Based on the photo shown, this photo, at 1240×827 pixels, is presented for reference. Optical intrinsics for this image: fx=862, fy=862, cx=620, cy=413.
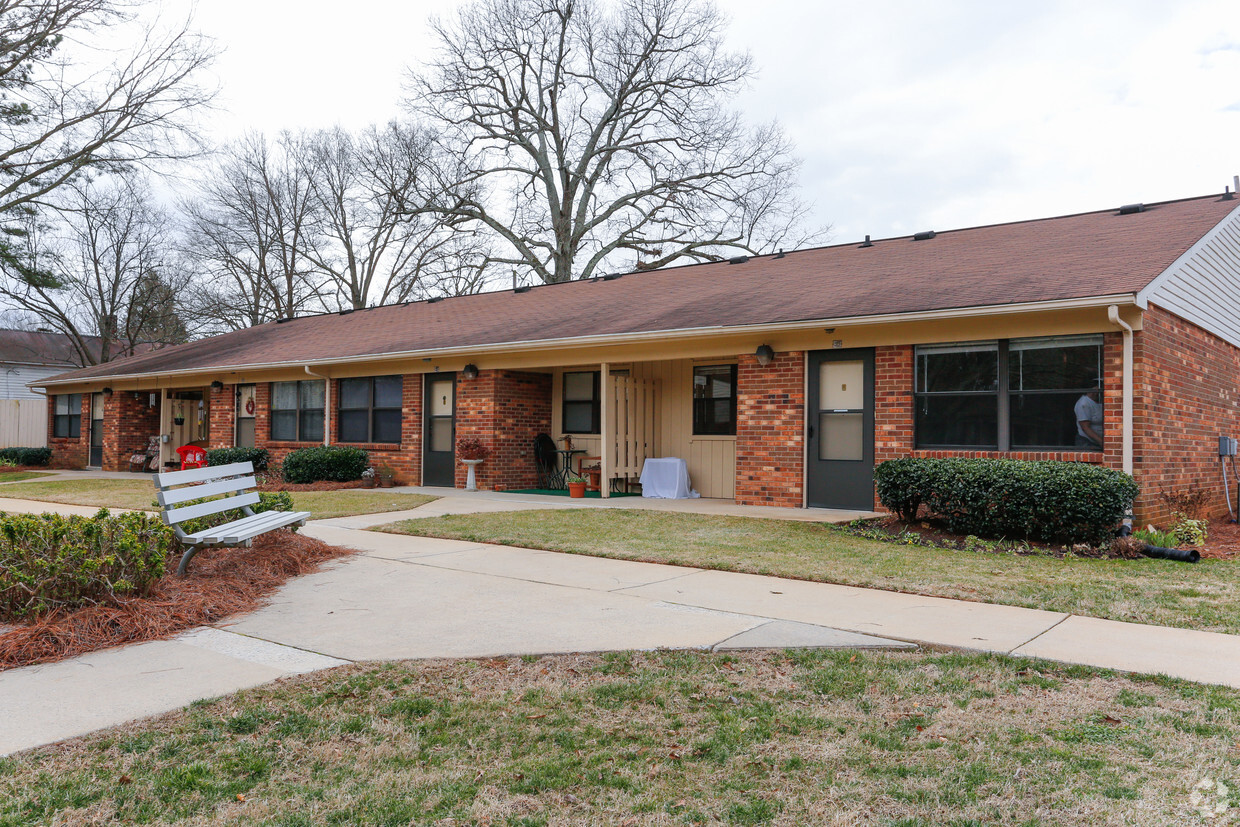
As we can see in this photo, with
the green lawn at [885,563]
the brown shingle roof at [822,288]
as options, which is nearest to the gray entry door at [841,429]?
the brown shingle roof at [822,288]

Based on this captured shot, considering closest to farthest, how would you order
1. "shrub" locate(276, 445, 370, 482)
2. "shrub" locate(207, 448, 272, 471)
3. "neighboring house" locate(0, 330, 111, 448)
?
1. "shrub" locate(276, 445, 370, 482)
2. "shrub" locate(207, 448, 272, 471)
3. "neighboring house" locate(0, 330, 111, 448)

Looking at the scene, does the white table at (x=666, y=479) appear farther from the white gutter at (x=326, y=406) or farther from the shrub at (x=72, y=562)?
the shrub at (x=72, y=562)

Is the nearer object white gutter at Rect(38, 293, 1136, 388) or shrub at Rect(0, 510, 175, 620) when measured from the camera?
shrub at Rect(0, 510, 175, 620)

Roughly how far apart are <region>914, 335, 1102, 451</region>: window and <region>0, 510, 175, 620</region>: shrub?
28.2ft

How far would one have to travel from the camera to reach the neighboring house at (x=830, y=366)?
9750 mm

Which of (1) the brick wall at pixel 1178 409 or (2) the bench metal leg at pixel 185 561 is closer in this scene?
(2) the bench metal leg at pixel 185 561

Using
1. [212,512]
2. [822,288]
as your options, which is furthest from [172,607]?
[822,288]

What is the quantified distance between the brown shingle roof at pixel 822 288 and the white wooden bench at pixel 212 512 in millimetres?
6669

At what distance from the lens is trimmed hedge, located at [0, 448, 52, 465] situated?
2491 centimetres

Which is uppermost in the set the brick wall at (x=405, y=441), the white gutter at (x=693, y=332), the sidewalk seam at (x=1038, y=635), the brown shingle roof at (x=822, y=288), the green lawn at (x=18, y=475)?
the brown shingle roof at (x=822, y=288)

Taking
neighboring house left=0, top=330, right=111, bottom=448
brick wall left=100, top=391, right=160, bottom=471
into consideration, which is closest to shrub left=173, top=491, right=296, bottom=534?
brick wall left=100, top=391, right=160, bottom=471

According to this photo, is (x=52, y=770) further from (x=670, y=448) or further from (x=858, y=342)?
(x=670, y=448)

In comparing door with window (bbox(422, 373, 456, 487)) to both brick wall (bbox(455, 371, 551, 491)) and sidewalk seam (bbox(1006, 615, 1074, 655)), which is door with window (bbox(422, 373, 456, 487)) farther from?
sidewalk seam (bbox(1006, 615, 1074, 655))

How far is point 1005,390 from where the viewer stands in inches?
400
